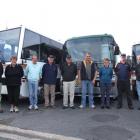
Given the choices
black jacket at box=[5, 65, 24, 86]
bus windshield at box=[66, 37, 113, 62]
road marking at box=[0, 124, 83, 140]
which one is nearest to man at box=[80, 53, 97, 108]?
bus windshield at box=[66, 37, 113, 62]

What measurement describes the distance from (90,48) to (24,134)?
247 inches

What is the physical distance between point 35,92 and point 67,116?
182 cm

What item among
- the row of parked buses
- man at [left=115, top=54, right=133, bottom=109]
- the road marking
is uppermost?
the row of parked buses

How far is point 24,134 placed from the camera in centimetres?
840

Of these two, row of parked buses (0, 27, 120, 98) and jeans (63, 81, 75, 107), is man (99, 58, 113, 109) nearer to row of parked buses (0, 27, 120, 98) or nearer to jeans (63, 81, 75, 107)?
row of parked buses (0, 27, 120, 98)

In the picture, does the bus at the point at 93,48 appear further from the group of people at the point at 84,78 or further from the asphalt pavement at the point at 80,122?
the asphalt pavement at the point at 80,122

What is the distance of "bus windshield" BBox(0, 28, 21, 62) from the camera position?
1244 cm

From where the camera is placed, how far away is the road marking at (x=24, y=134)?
8.03 meters

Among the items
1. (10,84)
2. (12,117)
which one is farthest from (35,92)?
(12,117)

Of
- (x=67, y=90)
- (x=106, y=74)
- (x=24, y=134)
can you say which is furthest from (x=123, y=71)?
(x=24, y=134)

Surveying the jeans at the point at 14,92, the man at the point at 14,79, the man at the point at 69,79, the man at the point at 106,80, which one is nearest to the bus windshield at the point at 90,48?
the man at the point at 106,80

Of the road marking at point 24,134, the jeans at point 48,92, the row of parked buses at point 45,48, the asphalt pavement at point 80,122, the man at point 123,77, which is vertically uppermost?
the row of parked buses at point 45,48

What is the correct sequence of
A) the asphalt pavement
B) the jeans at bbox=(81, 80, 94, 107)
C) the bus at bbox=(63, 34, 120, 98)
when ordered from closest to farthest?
the asphalt pavement, the jeans at bbox=(81, 80, 94, 107), the bus at bbox=(63, 34, 120, 98)

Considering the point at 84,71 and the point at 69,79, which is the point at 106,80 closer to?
the point at 84,71
